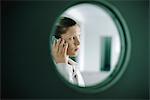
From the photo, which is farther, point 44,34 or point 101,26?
point 101,26

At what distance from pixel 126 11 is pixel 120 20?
0.25 ft

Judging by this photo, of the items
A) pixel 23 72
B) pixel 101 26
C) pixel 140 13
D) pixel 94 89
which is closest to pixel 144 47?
pixel 140 13

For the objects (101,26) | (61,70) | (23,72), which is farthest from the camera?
(101,26)

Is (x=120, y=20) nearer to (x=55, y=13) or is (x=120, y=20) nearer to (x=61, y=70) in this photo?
(x=55, y=13)

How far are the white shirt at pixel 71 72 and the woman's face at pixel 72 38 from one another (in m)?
0.08

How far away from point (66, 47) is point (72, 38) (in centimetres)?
9

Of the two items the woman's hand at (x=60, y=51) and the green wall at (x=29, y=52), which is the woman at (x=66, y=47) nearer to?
the woman's hand at (x=60, y=51)

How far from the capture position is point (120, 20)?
5.10 feet

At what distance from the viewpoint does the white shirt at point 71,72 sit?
1678mm

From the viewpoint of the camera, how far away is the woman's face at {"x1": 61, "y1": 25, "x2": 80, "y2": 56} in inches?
72.2

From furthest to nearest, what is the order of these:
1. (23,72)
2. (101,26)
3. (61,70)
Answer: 1. (101,26)
2. (61,70)
3. (23,72)

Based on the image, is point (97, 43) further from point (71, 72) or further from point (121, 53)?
point (121, 53)

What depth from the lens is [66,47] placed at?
181cm

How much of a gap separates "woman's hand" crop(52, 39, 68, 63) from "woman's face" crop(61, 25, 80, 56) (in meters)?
0.05
